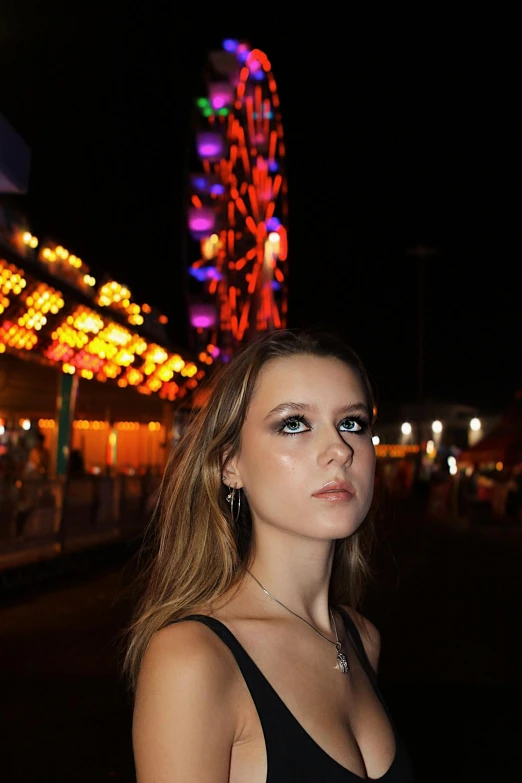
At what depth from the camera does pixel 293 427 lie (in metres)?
1.90

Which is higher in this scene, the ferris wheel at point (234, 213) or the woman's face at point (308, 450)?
the ferris wheel at point (234, 213)

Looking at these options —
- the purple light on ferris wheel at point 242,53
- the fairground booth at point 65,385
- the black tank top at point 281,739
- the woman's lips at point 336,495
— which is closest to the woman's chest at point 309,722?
the black tank top at point 281,739

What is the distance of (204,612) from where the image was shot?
181 cm

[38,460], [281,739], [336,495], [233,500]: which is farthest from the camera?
[38,460]

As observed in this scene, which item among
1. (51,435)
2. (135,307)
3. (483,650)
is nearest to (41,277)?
(483,650)

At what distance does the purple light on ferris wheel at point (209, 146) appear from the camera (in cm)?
2077

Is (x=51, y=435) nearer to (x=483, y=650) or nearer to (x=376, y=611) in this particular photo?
(x=376, y=611)

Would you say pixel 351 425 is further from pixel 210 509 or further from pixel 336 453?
pixel 210 509

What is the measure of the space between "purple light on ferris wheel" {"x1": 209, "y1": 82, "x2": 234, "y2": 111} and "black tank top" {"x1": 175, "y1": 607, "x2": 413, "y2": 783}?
21.1 meters

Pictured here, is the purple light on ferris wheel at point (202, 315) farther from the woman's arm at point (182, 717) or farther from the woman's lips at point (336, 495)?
the woman's arm at point (182, 717)

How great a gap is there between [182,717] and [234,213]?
1979 cm

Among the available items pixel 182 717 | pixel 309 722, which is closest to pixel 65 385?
pixel 309 722

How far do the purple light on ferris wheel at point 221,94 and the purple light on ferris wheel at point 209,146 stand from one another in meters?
1.04

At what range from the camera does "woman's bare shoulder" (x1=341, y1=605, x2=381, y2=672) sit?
2.25 metres
